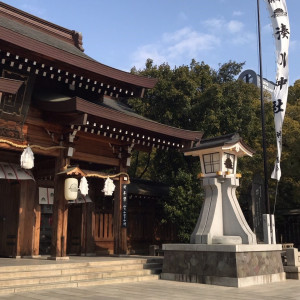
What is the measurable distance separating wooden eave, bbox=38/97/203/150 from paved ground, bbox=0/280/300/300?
5216 mm

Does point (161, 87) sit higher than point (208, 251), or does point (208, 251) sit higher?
point (161, 87)

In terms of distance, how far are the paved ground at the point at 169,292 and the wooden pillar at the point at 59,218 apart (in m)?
3.01

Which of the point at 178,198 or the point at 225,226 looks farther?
the point at 178,198

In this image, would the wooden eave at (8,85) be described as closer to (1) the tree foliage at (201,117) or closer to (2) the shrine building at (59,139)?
(2) the shrine building at (59,139)

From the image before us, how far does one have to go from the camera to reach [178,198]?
17062mm

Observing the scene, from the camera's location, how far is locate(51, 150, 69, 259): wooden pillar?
1164cm

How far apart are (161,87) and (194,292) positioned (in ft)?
44.8

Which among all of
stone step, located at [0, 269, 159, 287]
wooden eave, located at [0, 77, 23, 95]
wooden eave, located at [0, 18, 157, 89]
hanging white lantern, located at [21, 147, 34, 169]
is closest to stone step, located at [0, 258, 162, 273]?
stone step, located at [0, 269, 159, 287]

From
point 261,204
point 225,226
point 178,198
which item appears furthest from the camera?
point 178,198

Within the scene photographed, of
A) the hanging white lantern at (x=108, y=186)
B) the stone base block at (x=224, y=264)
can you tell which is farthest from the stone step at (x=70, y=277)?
the hanging white lantern at (x=108, y=186)

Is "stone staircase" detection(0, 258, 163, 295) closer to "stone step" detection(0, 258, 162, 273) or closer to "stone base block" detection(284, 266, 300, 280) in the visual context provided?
"stone step" detection(0, 258, 162, 273)

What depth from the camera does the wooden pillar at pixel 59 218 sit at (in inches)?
458

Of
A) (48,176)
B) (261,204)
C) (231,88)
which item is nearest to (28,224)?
(48,176)

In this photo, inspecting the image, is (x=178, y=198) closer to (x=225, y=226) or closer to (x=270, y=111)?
(x=225, y=226)
